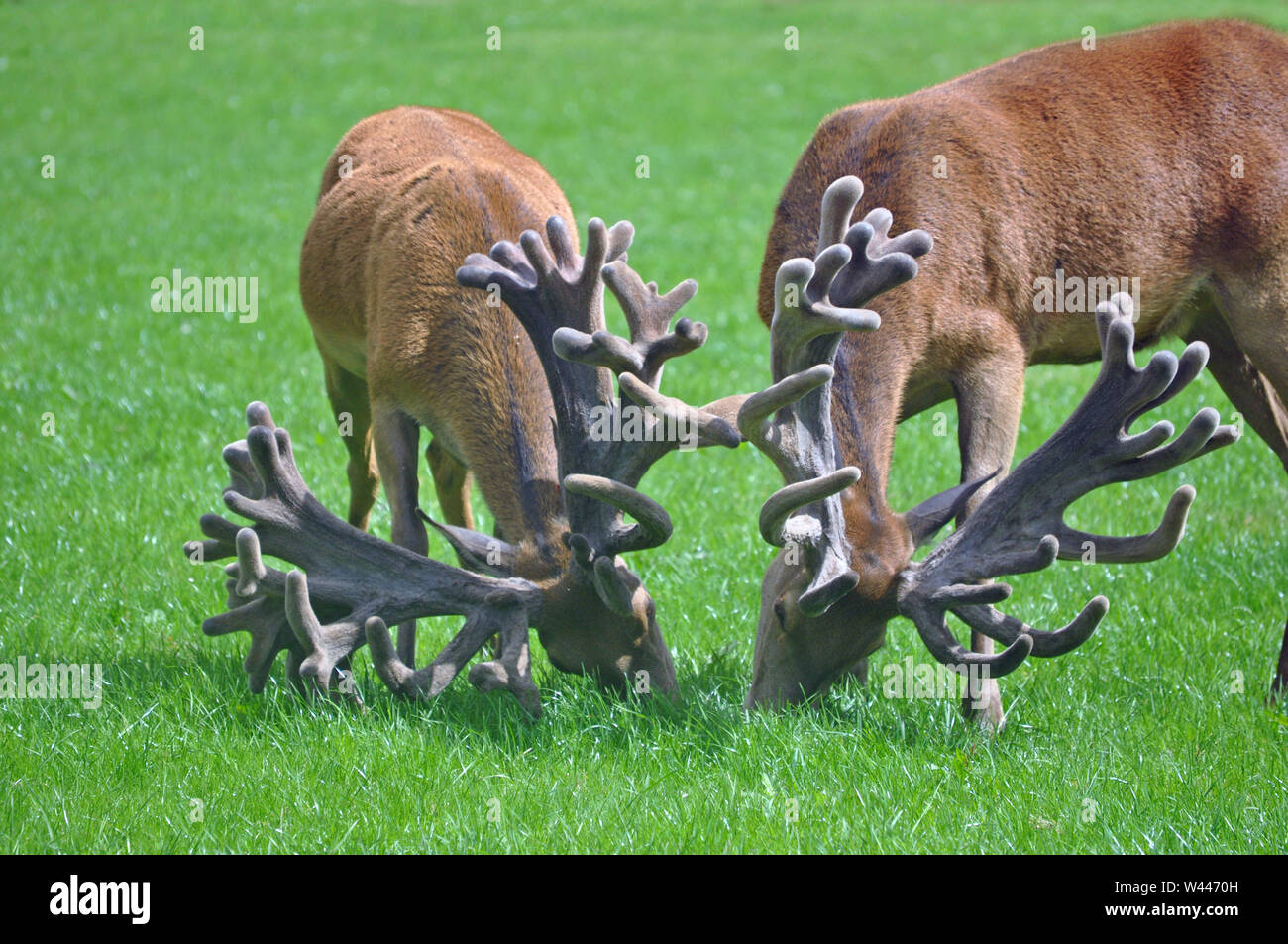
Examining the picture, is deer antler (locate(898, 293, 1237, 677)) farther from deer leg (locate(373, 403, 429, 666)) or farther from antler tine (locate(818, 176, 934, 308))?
deer leg (locate(373, 403, 429, 666))

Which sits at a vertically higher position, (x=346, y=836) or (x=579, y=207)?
(x=579, y=207)

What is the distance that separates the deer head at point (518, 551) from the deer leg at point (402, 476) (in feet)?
1.77

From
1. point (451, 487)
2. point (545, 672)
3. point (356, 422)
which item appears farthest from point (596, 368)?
point (356, 422)

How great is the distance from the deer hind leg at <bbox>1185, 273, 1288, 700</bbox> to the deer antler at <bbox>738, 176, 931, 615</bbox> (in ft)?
5.62

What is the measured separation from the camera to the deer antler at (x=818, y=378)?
438 centimetres

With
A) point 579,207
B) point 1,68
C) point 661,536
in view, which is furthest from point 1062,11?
point 661,536

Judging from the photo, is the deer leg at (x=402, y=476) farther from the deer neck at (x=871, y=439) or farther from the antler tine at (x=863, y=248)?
the antler tine at (x=863, y=248)

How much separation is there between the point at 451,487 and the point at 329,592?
85.1 inches

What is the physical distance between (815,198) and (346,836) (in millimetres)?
2896

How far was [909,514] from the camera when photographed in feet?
16.1

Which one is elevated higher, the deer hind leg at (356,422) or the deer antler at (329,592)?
the deer hind leg at (356,422)

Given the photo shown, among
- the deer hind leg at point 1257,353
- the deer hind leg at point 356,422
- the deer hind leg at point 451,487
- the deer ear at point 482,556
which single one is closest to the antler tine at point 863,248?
the deer ear at point 482,556

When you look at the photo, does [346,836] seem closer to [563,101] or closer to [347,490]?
[347,490]
